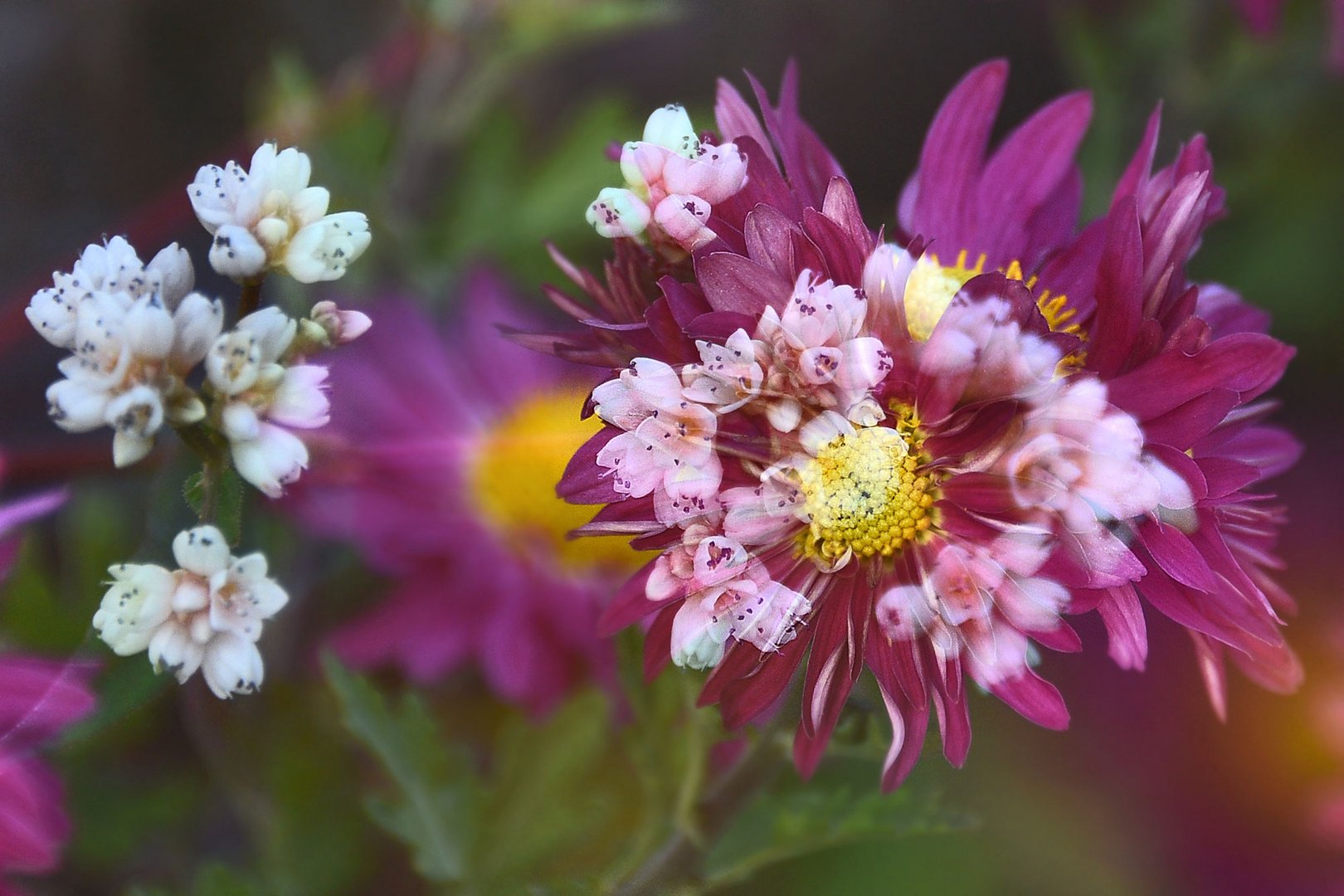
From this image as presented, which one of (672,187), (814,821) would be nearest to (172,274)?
(672,187)

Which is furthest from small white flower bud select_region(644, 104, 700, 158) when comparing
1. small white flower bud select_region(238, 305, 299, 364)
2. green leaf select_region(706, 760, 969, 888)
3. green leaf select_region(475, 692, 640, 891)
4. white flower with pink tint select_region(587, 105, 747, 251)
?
green leaf select_region(475, 692, 640, 891)

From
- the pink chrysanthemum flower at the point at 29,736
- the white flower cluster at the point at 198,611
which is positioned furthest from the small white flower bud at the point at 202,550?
the pink chrysanthemum flower at the point at 29,736

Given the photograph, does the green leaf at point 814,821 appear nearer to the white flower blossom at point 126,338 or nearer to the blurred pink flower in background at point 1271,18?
the white flower blossom at point 126,338

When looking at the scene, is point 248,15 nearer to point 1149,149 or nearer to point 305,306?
point 305,306

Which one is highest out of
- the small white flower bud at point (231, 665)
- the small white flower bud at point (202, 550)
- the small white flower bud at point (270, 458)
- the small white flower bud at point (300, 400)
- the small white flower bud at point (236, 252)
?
the small white flower bud at point (236, 252)

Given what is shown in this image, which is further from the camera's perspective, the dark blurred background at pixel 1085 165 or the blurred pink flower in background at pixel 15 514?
the dark blurred background at pixel 1085 165

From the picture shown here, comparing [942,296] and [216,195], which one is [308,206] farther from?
[942,296]

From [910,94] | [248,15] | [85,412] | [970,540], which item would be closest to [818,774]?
[970,540]
